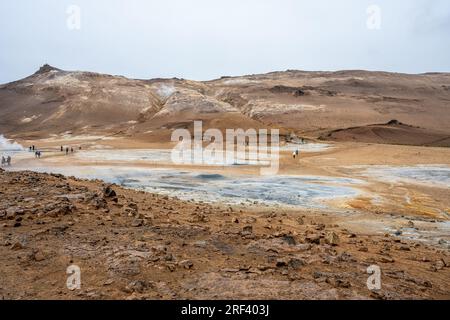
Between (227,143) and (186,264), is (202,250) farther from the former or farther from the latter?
(227,143)

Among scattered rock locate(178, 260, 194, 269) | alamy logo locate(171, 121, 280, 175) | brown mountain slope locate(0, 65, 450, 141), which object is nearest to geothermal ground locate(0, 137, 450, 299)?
scattered rock locate(178, 260, 194, 269)

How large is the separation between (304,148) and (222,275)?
42688 millimetres

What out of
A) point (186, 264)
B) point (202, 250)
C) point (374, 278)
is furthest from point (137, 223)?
point (374, 278)

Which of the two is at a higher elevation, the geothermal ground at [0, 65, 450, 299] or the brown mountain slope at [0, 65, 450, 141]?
the brown mountain slope at [0, 65, 450, 141]

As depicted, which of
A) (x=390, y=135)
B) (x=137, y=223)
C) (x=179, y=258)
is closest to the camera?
(x=179, y=258)

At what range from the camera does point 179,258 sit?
6391 millimetres

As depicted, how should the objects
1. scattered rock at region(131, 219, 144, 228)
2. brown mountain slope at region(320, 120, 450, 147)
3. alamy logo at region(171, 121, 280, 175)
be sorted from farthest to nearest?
brown mountain slope at region(320, 120, 450, 147), alamy logo at region(171, 121, 280, 175), scattered rock at region(131, 219, 144, 228)

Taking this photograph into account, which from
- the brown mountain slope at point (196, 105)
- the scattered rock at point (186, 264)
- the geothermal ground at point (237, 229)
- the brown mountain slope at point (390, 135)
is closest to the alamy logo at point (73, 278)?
the geothermal ground at point (237, 229)

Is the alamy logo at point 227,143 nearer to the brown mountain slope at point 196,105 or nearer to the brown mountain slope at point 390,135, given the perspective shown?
the brown mountain slope at point 196,105

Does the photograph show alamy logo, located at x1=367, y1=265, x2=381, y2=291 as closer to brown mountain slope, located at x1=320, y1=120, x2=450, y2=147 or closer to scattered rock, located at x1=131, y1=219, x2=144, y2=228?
scattered rock, located at x1=131, y1=219, x2=144, y2=228

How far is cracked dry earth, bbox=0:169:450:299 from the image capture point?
536 centimetres
